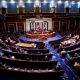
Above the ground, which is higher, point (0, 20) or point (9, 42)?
point (0, 20)

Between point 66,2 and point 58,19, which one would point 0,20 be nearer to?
point 58,19

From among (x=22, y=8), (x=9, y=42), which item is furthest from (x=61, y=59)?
(x=22, y=8)

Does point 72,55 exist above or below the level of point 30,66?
above

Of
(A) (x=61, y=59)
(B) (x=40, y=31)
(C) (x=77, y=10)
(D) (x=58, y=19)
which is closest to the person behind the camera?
(A) (x=61, y=59)

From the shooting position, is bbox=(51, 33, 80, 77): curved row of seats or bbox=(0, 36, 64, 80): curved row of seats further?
bbox=(51, 33, 80, 77): curved row of seats

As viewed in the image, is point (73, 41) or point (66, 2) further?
point (66, 2)

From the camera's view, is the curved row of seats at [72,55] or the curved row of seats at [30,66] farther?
the curved row of seats at [72,55]

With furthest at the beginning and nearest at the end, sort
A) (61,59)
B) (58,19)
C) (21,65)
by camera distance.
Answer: (58,19) → (61,59) → (21,65)

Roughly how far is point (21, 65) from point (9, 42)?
24.5ft

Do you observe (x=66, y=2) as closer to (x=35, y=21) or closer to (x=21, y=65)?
(x=35, y=21)

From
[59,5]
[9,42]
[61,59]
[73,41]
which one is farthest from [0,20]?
[61,59]

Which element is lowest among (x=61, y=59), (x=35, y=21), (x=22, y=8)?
(x=61, y=59)

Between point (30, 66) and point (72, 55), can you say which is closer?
point (30, 66)

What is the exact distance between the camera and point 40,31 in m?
27.8
